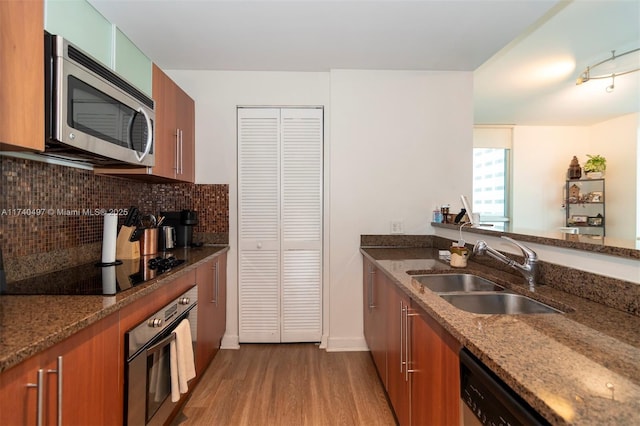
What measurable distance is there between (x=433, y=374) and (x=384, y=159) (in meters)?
1.91

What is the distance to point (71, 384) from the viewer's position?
92 centimetres

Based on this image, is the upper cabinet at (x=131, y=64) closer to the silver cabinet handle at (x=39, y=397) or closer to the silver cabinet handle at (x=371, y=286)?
the silver cabinet handle at (x=39, y=397)

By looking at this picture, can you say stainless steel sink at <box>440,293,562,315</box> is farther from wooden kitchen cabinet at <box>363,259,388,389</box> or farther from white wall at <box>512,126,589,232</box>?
white wall at <box>512,126,589,232</box>

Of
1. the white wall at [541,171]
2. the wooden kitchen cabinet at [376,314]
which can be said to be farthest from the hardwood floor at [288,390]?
the white wall at [541,171]

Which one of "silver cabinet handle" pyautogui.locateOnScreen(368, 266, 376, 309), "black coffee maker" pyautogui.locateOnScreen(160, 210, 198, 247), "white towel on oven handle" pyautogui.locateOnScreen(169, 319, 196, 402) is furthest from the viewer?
"black coffee maker" pyautogui.locateOnScreen(160, 210, 198, 247)

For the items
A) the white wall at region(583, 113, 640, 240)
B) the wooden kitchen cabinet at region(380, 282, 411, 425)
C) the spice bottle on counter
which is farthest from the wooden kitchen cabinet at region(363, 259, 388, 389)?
the white wall at region(583, 113, 640, 240)

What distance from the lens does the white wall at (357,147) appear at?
2650 mm

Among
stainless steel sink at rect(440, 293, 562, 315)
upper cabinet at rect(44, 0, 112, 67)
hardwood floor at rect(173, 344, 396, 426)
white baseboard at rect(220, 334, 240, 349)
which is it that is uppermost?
upper cabinet at rect(44, 0, 112, 67)

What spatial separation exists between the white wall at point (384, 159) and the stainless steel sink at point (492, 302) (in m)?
1.35

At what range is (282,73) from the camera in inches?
106

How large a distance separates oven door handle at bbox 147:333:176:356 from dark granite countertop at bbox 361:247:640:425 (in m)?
1.16

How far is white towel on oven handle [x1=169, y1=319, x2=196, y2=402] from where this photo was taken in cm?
149

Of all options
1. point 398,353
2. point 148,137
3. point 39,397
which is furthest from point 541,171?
point 39,397

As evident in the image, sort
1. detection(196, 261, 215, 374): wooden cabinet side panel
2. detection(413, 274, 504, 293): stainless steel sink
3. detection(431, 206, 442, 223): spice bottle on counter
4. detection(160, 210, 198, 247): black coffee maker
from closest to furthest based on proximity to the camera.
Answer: detection(413, 274, 504, 293): stainless steel sink < detection(196, 261, 215, 374): wooden cabinet side panel < detection(160, 210, 198, 247): black coffee maker < detection(431, 206, 442, 223): spice bottle on counter
